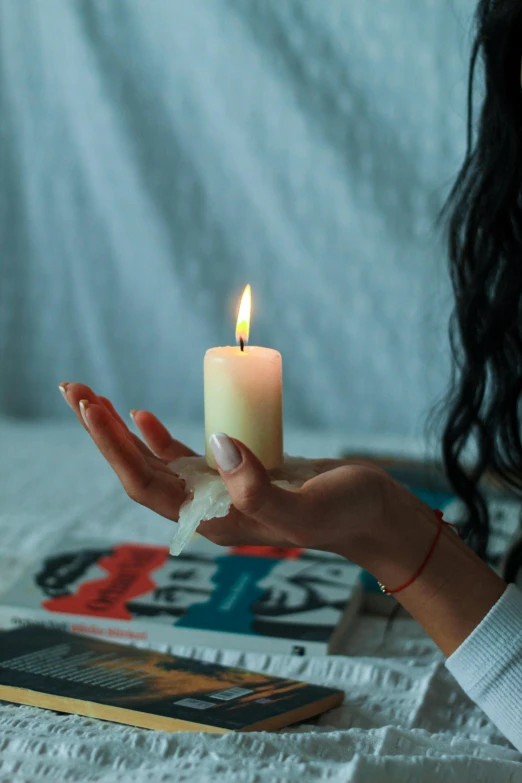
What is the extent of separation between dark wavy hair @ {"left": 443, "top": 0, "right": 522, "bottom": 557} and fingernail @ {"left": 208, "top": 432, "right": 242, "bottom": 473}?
0.56 metres

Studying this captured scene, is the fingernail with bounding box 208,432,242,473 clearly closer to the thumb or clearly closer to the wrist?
the thumb

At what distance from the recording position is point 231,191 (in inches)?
69.9

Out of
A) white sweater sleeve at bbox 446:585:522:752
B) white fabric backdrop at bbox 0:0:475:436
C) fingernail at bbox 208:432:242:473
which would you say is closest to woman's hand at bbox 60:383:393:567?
fingernail at bbox 208:432:242:473

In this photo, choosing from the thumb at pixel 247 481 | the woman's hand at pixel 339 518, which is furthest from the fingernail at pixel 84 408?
the thumb at pixel 247 481

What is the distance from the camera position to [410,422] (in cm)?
177

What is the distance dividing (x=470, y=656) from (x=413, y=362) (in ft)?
3.65

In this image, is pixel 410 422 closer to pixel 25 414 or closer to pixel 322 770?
pixel 25 414

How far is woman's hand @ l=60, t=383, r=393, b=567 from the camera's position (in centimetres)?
53

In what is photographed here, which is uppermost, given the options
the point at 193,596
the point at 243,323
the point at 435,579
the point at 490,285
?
the point at 243,323

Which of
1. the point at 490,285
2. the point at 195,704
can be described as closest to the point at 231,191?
the point at 490,285

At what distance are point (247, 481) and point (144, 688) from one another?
0.72 feet

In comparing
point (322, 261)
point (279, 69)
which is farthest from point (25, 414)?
point (279, 69)

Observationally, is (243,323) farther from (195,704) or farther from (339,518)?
(195,704)

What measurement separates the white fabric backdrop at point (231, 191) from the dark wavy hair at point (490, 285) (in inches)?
22.7
